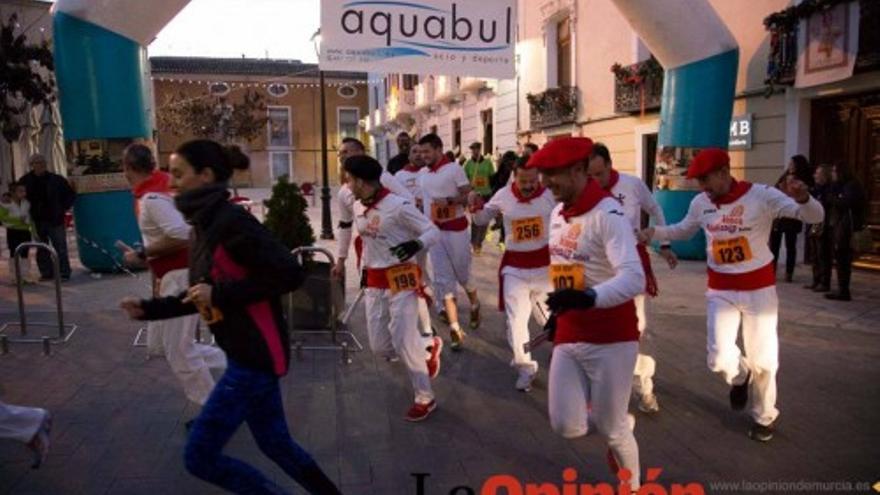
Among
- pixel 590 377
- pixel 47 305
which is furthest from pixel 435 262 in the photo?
pixel 47 305

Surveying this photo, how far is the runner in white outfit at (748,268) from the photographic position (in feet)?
14.9

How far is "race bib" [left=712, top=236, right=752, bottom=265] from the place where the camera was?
4586 millimetres

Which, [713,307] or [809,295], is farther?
[809,295]

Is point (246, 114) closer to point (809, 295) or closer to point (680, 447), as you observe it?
point (809, 295)

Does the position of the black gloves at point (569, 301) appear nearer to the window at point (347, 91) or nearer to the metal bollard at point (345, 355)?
the metal bollard at point (345, 355)

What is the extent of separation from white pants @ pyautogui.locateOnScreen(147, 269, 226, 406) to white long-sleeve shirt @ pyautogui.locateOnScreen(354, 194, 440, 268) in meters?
1.29

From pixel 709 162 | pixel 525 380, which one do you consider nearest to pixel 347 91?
pixel 525 380

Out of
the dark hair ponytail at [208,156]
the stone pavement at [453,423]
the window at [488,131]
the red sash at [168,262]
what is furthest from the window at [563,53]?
the dark hair ponytail at [208,156]

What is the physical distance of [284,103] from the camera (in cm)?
5506

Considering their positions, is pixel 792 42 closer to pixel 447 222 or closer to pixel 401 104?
pixel 447 222

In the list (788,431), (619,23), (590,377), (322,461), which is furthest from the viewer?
(619,23)

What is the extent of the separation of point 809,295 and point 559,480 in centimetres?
659

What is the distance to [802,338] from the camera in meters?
7.20

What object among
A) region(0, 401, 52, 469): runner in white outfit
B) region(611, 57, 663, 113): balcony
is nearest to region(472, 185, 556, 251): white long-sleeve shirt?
region(0, 401, 52, 469): runner in white outfit
